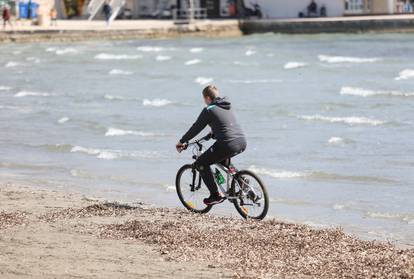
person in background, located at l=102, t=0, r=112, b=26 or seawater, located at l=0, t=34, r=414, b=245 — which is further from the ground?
person in background, located at l=102, t=0, r=112, b=26

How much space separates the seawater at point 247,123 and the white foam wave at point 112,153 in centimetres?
4

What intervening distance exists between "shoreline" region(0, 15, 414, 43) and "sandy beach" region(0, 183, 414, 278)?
164 ft

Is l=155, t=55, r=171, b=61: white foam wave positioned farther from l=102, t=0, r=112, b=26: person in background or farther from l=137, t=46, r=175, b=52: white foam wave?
l=102, t=0, r=112, b=26: person in background

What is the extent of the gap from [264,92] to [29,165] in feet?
52.9

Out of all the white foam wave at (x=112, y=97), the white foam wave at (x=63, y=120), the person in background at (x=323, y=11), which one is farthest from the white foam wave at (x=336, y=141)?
the person in background at (x=323, y=11)

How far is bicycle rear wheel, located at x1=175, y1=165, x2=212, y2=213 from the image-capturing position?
42.6 feet

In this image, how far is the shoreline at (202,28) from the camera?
6207cm

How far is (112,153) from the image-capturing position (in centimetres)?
2019

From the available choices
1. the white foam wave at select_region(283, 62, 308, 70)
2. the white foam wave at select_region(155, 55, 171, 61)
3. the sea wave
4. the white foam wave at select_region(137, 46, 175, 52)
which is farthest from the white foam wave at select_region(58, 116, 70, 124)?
the white foam wave at select_region(137, 46, 175, 52)

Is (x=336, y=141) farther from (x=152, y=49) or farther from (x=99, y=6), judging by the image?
(x=99, y=6)

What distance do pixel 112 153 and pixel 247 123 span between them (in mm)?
6161

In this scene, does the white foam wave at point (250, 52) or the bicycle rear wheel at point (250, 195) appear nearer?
the bicycle rear wheel at point (250, 195)

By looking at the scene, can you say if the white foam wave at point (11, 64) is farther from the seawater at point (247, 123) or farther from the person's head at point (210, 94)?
the person's head at point (210, 94)

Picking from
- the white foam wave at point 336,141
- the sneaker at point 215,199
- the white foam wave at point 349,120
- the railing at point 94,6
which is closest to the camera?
the sneaker at point 215,199
